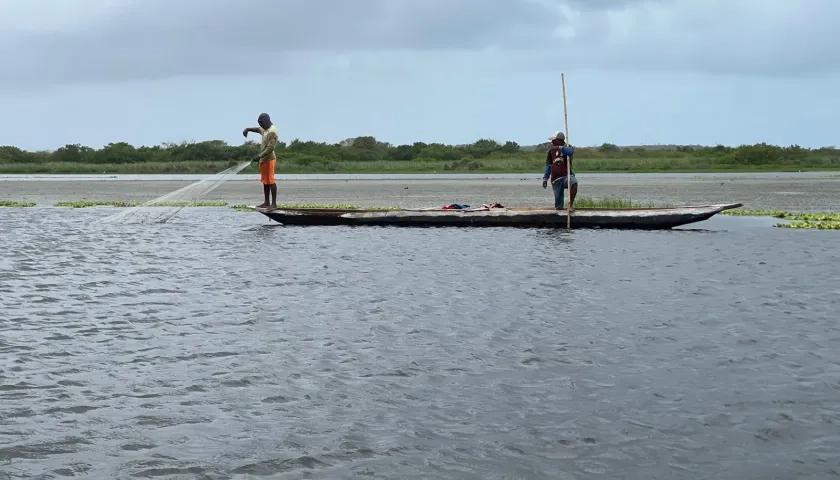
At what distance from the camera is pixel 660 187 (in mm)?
50750

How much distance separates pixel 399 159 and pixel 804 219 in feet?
258

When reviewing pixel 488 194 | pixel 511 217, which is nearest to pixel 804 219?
pixel 511 217

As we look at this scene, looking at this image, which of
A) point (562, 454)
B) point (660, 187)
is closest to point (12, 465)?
point (562, 454)

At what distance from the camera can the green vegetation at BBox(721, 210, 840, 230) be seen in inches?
1007

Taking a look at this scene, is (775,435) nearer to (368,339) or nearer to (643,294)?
(368,339)

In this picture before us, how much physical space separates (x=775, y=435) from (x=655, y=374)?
1.99 metres

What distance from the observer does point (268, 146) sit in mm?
26078

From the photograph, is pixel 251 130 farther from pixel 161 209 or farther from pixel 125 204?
pixel 125 204

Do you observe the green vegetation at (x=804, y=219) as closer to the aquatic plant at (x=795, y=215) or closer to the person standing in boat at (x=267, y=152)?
the aquatic plant at (x=795, y=215)

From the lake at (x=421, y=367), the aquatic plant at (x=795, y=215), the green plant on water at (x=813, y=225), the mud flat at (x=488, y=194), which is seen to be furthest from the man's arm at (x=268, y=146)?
the aquatic plant at (x=795, y=215)

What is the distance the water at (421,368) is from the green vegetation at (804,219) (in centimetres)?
673

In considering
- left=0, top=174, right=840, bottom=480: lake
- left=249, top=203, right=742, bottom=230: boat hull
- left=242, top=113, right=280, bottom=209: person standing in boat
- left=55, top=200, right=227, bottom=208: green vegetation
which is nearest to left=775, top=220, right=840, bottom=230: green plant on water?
left=249, top=203, right=742, bottom=230: boat hull

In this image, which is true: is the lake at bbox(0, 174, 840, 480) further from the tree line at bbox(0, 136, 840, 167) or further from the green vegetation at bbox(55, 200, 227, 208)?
the tree line at bbox(0, 136, 840, 167)

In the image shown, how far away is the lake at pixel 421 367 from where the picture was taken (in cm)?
763
